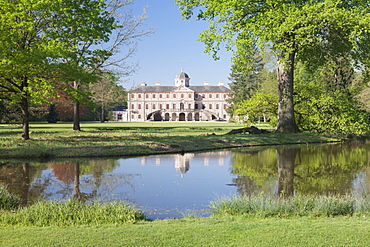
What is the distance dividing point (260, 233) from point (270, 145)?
15.6 m

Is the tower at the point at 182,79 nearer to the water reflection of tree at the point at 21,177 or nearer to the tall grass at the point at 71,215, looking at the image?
the water reflection of tree at the point at 21,177

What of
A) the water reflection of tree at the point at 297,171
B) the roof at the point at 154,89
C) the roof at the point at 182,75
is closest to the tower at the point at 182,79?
the roof at the point at 182,75

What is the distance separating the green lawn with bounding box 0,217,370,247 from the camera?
4344mm

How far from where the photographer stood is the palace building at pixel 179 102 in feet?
311

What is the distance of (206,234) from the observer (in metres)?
4.70

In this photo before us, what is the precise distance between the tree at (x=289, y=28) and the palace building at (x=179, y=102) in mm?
71495

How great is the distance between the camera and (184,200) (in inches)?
297

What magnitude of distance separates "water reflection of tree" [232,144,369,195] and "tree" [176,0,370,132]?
6010 millimetres

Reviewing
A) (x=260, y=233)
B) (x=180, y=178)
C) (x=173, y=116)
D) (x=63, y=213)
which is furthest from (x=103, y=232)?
(x=173, y=116)

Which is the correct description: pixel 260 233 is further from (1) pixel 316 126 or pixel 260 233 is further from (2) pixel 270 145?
(1) pixel 316 126

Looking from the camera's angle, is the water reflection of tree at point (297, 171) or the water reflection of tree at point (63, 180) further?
the water reflection of tree at point (297, 171)

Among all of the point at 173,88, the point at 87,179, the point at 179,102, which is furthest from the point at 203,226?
the point at 173,88

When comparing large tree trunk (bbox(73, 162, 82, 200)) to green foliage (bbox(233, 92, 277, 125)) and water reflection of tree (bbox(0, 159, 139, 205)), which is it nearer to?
water reflection of tree (bbox(0, 159, 139, 205))

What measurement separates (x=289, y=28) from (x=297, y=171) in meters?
9.46
